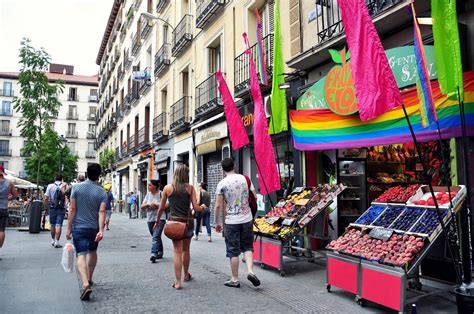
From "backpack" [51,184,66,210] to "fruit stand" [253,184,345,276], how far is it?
515cm

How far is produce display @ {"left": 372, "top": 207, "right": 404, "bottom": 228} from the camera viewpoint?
5.43 meters

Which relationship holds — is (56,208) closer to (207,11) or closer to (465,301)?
(207,11)

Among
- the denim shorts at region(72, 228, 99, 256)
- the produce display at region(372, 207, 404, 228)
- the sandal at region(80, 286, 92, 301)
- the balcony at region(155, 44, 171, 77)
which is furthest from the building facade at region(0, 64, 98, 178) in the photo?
the produce display at region(372, 207, 404, 228)

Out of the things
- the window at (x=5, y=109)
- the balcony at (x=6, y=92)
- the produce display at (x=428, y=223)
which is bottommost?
the produce display at (x=428, y=223)

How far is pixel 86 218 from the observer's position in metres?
5.24

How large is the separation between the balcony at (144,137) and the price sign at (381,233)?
18639 millimetres

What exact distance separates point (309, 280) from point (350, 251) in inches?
52.9

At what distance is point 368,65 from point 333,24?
11.5ft

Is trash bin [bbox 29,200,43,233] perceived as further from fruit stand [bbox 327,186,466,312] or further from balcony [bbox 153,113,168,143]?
fruit stand [bbox 327,186,466,312]

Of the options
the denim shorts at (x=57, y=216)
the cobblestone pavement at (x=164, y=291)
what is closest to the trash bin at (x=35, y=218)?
the denim shorts at (x=57, y=216)

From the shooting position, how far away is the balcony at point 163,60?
62.6 ft

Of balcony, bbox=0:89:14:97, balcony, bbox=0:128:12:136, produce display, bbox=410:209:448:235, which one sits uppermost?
balcony, bbox=0:89:14:97

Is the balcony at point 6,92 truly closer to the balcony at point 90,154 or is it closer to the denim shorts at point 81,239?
the balcony at point 90,154

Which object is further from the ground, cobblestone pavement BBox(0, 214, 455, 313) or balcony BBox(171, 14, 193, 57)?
balcony BBox(171, 14, 193, 57)
